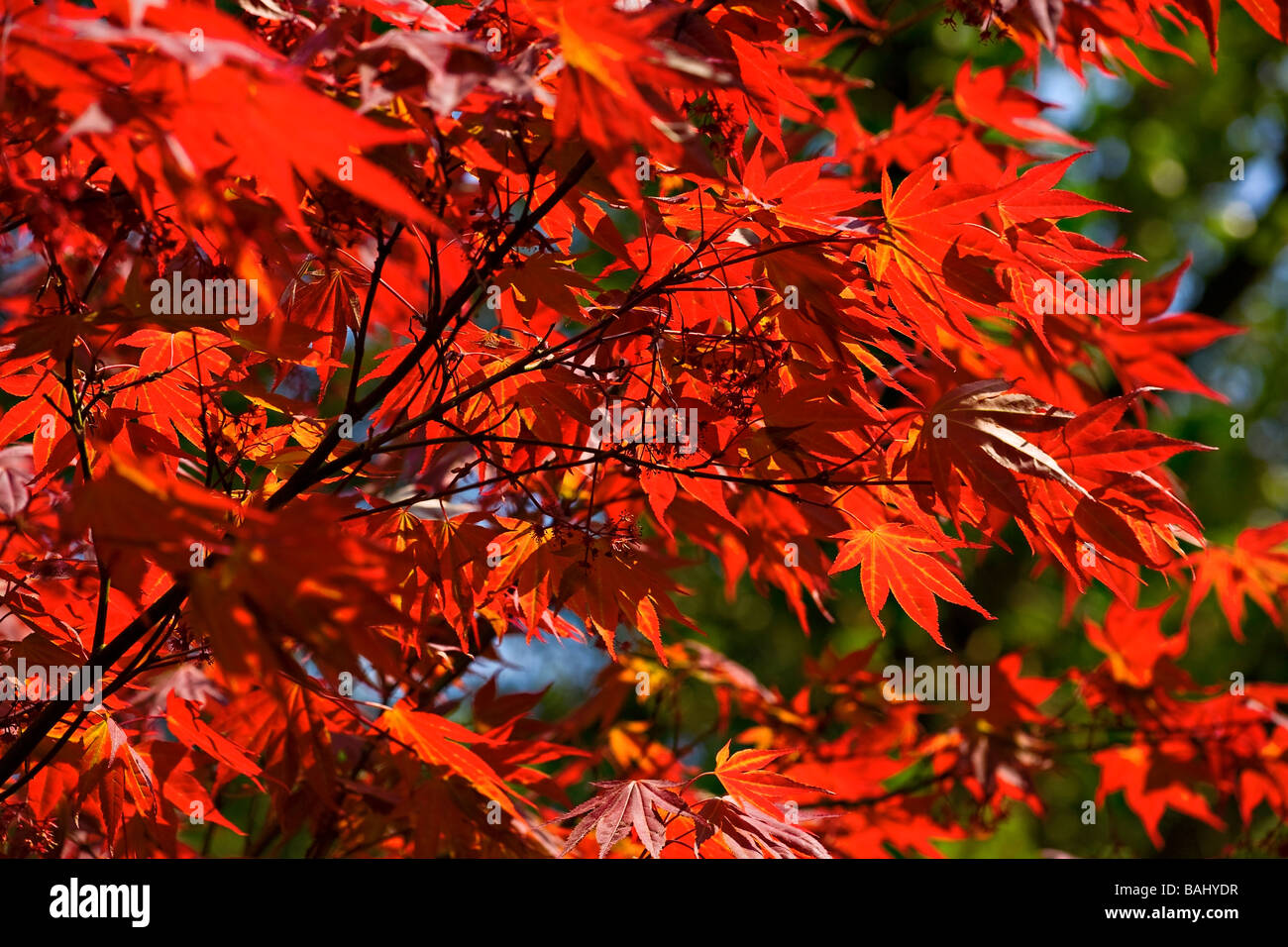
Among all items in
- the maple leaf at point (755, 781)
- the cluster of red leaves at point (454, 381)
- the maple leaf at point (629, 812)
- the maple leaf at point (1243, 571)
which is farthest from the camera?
the maple leaf at point (1243, 571)

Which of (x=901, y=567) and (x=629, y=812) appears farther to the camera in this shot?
(x=901, y=567)

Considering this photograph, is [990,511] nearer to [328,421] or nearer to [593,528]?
[593,528]

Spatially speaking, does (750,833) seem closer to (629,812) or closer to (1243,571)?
(629,812)

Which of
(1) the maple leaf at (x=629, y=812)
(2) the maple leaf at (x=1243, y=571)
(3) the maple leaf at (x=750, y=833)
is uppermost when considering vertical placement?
(2) the maple leaf at (x=1243, y=571)

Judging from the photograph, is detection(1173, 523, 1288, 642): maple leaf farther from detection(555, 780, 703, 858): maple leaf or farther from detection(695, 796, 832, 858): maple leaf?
detection(555, 780, 703, 858): maple leaf

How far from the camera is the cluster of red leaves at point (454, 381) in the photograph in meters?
0.73

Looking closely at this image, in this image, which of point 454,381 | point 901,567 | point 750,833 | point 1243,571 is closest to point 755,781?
point 750,833

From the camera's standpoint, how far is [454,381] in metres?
1.32

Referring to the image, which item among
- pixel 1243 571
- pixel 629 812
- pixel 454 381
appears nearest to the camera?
→ pixel 629 812

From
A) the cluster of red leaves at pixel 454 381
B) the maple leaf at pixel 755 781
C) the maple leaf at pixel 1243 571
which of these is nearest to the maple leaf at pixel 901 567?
the cluster of red leaves at pixel 454 381

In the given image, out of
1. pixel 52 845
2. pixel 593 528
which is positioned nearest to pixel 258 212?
pixel 593 528

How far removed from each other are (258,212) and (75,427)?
0.36 meters

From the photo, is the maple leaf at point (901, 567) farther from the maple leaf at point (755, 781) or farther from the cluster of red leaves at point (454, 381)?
the maple leaf at point (755, 781)

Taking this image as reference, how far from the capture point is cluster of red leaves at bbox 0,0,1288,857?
734 mm
